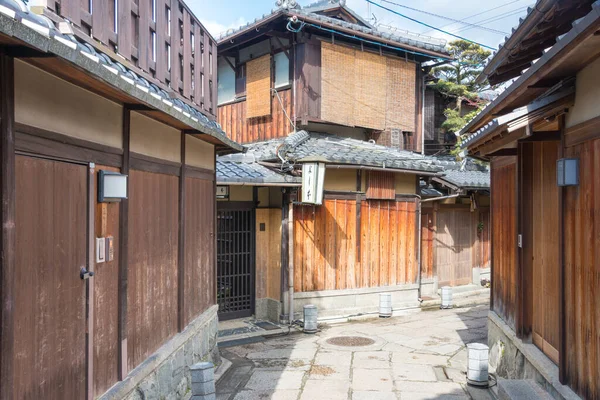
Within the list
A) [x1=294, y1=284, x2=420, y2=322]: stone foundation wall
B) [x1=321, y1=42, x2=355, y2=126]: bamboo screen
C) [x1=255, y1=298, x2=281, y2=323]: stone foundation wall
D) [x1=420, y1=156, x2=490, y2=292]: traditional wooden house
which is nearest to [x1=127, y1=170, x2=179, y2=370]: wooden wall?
[x1=255, y1=298, x2=281, y2=323]: stone foundation wall

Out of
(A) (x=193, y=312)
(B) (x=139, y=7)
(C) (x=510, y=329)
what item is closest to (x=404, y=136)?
(C) (x=510, y=329)

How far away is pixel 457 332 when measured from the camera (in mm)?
13812

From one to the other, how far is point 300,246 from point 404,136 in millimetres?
8453

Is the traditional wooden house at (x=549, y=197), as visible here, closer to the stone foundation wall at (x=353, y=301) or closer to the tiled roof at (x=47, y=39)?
the tiled roof at (x=47, y=39)

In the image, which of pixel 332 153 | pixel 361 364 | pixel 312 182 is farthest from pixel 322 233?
pixel 361 364

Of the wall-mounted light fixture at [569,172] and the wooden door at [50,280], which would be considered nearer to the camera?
the wooden door at [50,280]

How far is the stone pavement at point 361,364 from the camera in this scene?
29.8 ft

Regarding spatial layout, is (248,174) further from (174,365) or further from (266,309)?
(174,365)

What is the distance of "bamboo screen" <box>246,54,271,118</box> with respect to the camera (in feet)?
62.6

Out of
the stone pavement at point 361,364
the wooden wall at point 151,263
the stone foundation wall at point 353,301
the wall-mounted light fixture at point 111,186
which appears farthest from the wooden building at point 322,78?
the wall-mounted light fixture at point 111,186

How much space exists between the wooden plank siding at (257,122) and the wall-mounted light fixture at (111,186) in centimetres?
1276

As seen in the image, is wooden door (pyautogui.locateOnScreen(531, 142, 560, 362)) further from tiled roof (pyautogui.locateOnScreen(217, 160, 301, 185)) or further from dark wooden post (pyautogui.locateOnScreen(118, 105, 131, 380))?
tiled roof (pyautogui.locateOnScreen(217, 160, 301, 185))

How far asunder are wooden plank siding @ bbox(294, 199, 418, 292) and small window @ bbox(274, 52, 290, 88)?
18.4ft

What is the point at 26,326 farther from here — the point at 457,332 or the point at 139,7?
the point at 457,332
